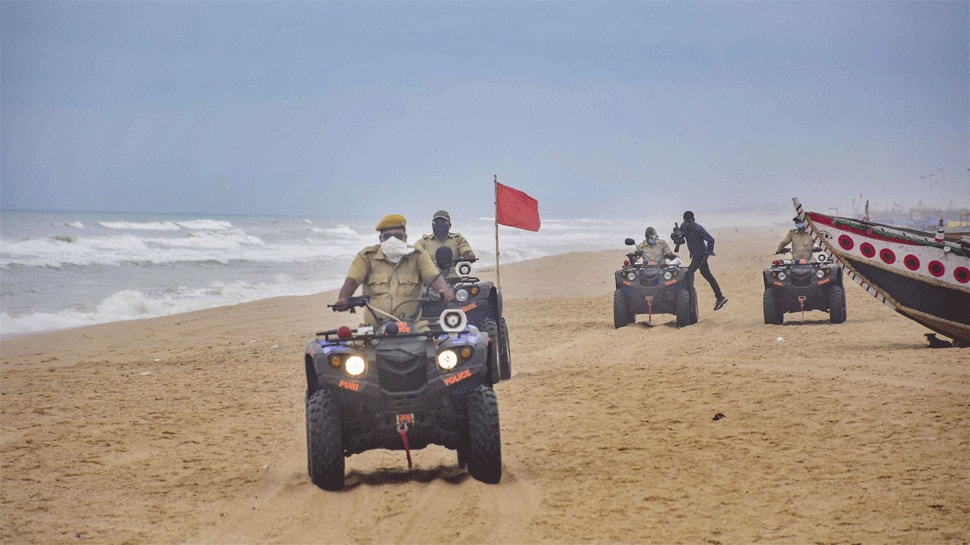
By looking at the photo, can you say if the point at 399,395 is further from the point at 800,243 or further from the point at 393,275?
the point at 800,243

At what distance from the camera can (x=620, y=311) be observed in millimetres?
16125

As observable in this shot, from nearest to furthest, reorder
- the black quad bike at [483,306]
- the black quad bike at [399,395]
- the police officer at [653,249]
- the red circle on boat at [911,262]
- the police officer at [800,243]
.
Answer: the black quad bike at [399,395], the black quad bike at [483,306], the red circle on boat at [911,262], the police officer at [800,243], the police officer at [653,249]

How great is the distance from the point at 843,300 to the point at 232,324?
441 inches

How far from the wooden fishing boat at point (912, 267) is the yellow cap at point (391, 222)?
717 centimetres

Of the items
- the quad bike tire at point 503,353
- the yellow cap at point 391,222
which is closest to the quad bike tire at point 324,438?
the yellow cap at point 391,222

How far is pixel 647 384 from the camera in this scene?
10195 mm

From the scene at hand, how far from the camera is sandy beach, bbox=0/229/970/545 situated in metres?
5.84

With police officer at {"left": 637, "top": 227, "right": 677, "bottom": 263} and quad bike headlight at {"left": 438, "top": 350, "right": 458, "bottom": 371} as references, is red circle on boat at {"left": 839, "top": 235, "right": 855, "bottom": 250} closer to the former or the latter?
police officer at {"left": 637, "top": 227, "right": 677, "bottom": 263}

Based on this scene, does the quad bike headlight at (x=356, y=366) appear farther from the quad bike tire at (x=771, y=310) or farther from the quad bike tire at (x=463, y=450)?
the quad bike tire at (x=771, y=310)

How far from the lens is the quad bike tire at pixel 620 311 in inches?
632

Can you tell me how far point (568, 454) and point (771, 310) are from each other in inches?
344

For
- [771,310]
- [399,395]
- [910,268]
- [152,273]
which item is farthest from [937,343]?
[152,273]

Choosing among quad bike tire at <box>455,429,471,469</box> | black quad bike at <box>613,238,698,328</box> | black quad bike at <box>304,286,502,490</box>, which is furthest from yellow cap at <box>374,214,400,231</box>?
black quad bike at <box>613,238,698,328</box>

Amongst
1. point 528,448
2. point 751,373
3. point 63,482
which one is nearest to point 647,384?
point 751,373
